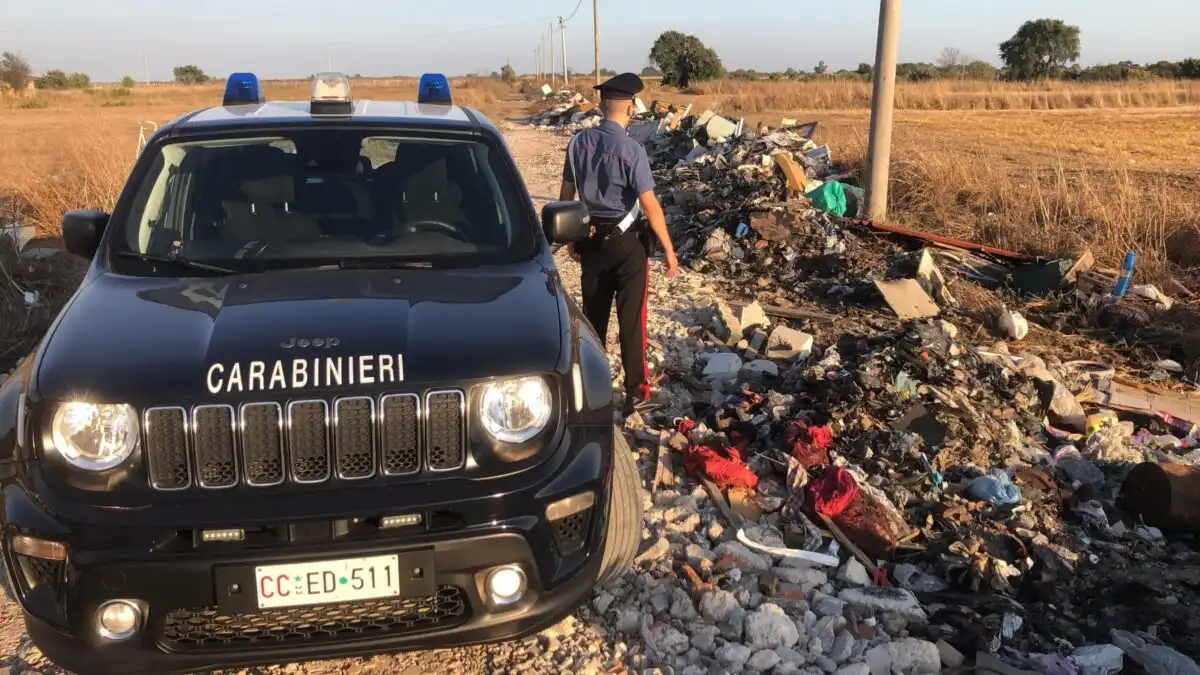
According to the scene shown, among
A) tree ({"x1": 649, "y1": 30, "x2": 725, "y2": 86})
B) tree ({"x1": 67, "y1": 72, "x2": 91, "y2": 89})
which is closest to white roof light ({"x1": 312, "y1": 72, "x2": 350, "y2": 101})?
tree ({"x1": 649, "y1": 30, "x2": 725, "y2": 86})

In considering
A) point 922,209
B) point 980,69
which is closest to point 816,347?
point 922,209

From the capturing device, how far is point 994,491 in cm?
422

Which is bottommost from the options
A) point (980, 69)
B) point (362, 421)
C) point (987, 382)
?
point (987, 382)

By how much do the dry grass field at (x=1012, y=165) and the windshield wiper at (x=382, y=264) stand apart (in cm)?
763

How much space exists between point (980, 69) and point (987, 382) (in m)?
83.9

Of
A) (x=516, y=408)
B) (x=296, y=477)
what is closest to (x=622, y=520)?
(x=516, y=408)

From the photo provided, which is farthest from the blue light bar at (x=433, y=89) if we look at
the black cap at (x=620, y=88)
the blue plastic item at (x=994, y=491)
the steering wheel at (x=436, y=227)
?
the blue plastic item at (x=994, y=491)

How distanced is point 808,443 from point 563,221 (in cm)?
186

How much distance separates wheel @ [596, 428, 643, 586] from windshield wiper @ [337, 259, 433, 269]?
99 cm

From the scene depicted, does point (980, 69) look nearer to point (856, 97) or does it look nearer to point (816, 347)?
point (856, 97)

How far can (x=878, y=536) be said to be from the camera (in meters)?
3.83

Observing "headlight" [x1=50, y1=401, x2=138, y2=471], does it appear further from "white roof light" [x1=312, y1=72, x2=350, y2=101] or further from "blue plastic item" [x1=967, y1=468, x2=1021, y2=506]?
"blue plastic item" [x1=967, y1=468, x2=1021, y2=506]

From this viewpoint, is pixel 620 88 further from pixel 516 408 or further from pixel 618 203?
pixel 516 408

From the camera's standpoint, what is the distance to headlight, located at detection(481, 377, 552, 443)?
2566mm
